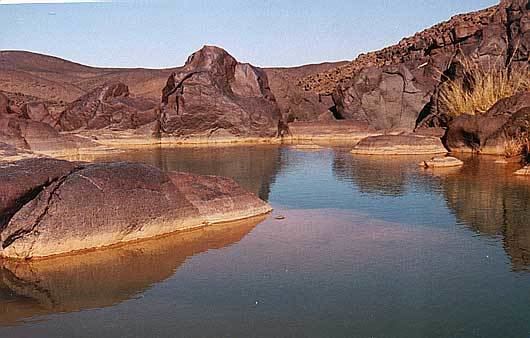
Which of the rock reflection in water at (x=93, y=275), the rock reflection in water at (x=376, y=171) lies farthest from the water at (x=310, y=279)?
the rock reflection in water at (x=376, y=171)

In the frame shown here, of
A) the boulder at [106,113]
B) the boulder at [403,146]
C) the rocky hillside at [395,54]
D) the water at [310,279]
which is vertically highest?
the rocky hillside at [395,54]

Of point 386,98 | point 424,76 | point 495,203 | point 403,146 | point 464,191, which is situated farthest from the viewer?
point 424,76

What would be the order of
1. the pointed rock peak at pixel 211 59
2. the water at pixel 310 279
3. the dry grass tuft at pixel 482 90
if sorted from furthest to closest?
the pointed rock peak at pixel 211 59 → the dry grass tuft at pixel 482 90 → the water at pixel 310 279

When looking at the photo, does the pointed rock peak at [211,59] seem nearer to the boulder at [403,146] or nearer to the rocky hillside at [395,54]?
the boulder at [403,146]

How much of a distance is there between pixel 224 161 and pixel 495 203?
8.51 metres

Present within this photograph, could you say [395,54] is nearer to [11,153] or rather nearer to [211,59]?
[211,59]

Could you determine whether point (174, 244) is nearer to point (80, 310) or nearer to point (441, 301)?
point (80, 310)

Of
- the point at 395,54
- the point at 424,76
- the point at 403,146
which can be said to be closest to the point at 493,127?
the point at 403,146

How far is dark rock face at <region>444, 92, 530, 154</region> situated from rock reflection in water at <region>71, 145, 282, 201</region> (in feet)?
16.2

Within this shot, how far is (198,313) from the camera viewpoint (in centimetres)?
500

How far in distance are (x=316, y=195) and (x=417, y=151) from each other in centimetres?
765

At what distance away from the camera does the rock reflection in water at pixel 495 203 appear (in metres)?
7.14

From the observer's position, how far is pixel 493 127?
16.2m

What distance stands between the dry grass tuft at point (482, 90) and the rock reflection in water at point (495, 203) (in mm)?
5293
